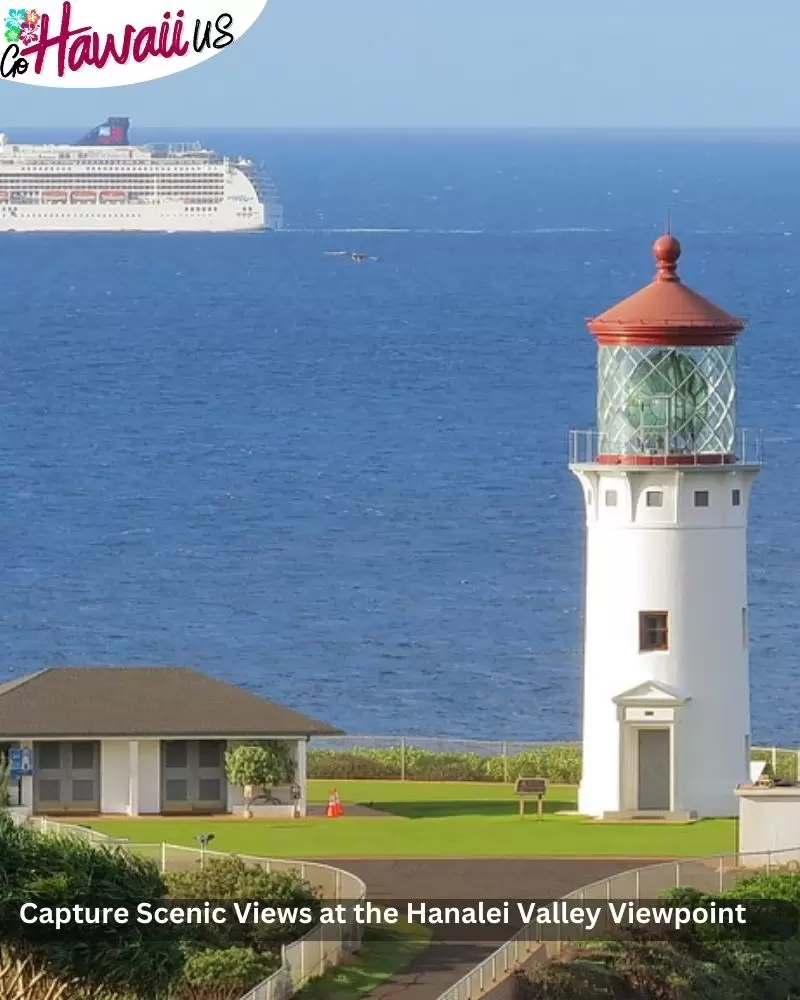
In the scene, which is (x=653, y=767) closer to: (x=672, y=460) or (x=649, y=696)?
(x=649, y=696)

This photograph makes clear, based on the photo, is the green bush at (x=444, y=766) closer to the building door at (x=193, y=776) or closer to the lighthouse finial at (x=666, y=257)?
the building door at (x=193, y=776)

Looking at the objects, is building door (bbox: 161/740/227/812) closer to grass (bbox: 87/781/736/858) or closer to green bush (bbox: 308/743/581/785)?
grass (bbox: 87/781/736/858)

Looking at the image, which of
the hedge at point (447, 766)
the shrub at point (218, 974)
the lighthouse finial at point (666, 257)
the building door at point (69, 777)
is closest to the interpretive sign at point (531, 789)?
the hedge at point (447, 766)

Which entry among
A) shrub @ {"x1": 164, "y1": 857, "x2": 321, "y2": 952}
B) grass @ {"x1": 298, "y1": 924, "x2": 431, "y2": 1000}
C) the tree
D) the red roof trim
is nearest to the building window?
the red roof trim

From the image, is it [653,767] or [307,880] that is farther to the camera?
[653,767]

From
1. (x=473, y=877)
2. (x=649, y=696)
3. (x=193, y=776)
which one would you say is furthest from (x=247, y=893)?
(x=649, y=696)

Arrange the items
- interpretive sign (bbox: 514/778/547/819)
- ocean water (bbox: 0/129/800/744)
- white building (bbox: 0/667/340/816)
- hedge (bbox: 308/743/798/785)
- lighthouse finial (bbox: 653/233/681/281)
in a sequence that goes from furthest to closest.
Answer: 1. ocean water (bbox: 0/129/800/744)
2. hedge (bbox: 308/743/798/785)
3. lighthouse finial (bbox: 653/233/681/281)
4. interpretive sign (bbox: 514/778/547/819)
5. white building (bbox: 0/667/340/816)
